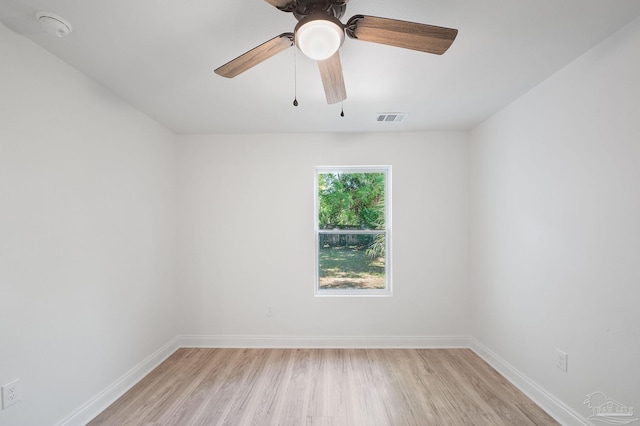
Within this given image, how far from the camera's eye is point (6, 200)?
1.59 metres

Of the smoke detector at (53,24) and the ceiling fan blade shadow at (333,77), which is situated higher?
the smoke detector at (53,24)

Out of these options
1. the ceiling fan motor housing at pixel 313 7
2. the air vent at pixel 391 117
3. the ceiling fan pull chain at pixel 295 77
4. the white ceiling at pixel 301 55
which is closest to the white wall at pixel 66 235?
the white ceiling at pixel 301 55

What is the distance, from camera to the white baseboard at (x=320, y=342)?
3287mm

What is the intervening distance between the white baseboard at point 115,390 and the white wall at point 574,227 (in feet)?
11.0

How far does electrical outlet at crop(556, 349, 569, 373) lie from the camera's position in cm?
199

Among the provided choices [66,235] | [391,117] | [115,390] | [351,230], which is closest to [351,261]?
[351,230]

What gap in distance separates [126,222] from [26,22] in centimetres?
149

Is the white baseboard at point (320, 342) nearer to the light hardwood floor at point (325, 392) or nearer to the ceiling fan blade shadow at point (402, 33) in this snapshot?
the light hardwood floor at point (325, 392)

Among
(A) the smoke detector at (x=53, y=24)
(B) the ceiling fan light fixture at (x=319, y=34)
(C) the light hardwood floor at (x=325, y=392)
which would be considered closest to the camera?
(B) the ceiling fan light fixture at (x=319, y=34)

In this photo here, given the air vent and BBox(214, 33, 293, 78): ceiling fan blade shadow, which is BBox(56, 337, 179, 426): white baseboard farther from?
the air vent

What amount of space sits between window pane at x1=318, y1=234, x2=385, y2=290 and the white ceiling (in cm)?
143

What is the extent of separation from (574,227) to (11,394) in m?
3.53

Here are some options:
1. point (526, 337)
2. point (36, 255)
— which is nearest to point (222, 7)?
point (36, 255)

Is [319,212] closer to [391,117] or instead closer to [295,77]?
[391,117]
